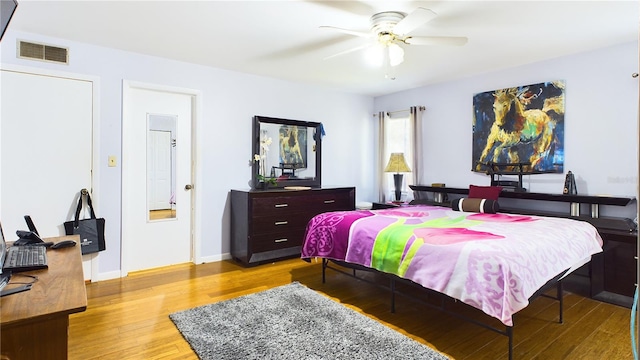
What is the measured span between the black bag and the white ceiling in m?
1.63

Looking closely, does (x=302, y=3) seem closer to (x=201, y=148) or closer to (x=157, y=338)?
(x=201, y=148)

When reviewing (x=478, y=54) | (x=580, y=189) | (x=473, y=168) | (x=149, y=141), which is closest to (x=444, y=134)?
(x=473, y=168)

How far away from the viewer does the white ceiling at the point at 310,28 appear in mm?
2498

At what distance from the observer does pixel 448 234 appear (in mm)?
2463

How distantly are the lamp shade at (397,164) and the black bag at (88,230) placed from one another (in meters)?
3.67

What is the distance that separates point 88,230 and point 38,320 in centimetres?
268

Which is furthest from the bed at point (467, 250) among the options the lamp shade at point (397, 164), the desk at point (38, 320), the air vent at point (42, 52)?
the air vent at point (42, 52)

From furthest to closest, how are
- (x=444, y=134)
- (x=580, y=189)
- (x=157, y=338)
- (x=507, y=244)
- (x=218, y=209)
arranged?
(x=444, y=134) → (x=218, y=209) → (x=580, y=189) → (x=157, y=338) → (x=507, y=244)

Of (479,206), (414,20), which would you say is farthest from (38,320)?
(479,206)

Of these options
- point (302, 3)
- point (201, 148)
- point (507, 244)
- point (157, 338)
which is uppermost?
point (302, 3)

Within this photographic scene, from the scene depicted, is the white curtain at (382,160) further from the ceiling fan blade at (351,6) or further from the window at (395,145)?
the ceiling fan blade at (351,6)

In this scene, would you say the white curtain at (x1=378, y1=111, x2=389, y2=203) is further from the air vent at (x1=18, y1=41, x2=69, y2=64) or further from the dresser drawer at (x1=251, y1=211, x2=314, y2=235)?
the air vent at (x1=18, y1=41, x2=69, y2=64)

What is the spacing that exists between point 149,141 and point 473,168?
4.01m

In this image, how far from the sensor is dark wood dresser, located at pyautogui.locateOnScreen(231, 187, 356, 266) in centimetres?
398
